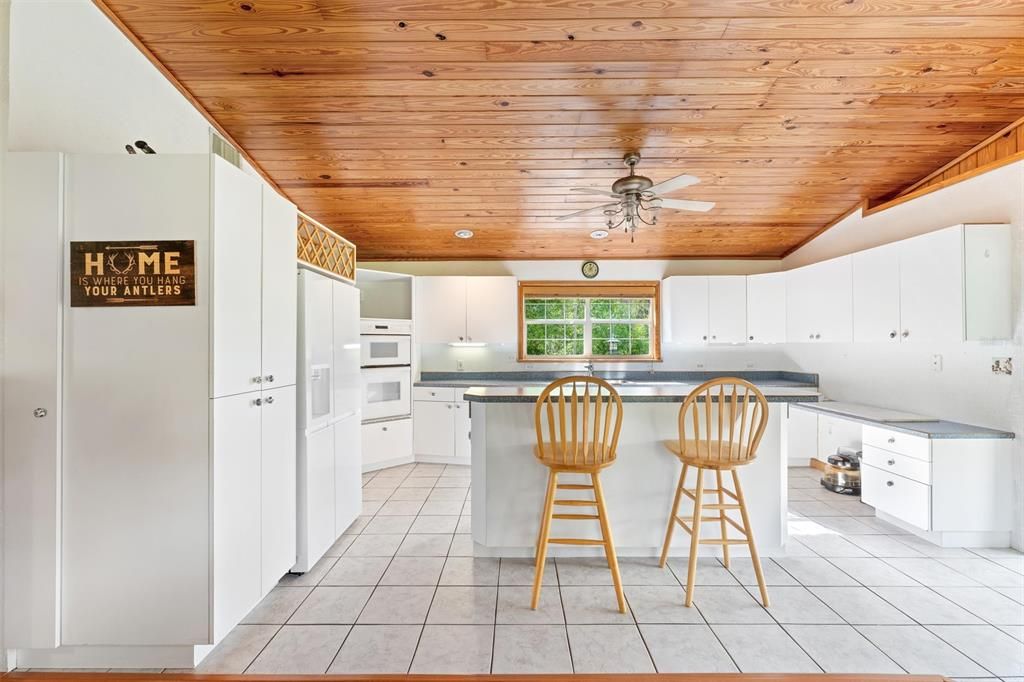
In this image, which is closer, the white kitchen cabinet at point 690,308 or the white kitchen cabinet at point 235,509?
the white kitchen cabinet at point 235,509

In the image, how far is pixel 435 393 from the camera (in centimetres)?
482

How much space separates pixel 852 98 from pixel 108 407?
4243 mm

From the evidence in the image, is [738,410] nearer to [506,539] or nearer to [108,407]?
[506,539]

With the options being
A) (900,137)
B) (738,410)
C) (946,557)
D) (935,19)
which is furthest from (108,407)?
(900,137)

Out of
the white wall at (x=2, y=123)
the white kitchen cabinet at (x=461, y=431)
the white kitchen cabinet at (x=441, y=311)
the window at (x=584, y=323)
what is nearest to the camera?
the white wall at (x=2, y=123)

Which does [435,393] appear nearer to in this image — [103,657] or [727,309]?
[103,657]

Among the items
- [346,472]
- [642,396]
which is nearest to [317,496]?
[346,472]

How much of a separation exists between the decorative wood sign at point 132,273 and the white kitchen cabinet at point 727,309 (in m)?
A: 4.70

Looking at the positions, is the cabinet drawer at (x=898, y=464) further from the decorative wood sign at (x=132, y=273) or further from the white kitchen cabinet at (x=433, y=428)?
the decorative wood sign at (x=132, y=273)

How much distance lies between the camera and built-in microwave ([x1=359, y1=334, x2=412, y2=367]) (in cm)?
442

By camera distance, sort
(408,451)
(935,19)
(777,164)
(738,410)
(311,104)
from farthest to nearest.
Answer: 1. (408,451)
2. (777,164)
3. (311,104)
4. (738,410)
5. (935,19)

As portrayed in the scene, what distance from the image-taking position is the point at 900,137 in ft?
10.1

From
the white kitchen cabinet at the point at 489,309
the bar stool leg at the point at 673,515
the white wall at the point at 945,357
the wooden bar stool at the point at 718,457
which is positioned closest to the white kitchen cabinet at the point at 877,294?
the white wall at the point at 945,357

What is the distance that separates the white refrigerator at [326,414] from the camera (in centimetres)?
243
